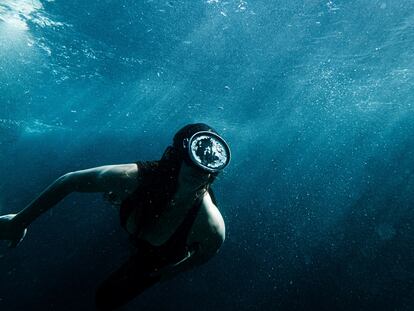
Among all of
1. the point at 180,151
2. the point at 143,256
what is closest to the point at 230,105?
the point at 143,256

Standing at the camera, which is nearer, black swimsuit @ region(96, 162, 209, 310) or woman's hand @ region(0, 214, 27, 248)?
woman's hand @ region(0, 214, 27, 248)

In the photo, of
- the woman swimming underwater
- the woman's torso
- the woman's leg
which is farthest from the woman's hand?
the woman's leg

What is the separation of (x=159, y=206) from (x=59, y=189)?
91 cm

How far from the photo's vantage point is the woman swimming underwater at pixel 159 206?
265cm

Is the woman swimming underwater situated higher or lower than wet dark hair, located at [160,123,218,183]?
lower

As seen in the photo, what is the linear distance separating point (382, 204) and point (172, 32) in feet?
71.5

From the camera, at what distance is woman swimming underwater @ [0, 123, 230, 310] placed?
8.70ft

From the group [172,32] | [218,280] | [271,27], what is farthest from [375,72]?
[218,280]

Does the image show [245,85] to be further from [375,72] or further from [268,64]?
[375,72]

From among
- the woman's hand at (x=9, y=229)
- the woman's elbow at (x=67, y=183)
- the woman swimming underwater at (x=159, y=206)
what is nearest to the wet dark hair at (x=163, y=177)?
the woman swimming underwater at (x=159, y=206)

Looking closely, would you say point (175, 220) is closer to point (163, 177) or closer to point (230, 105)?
point (163, 177)

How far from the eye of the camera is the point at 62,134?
5766 cm

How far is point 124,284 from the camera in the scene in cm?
354

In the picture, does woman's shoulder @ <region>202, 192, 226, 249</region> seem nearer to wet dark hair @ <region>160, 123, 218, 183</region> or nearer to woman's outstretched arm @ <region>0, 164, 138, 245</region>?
wet dark hair @ <region>160, 123, 218, 183</region>
